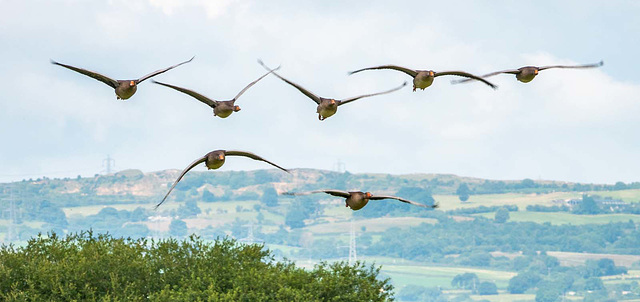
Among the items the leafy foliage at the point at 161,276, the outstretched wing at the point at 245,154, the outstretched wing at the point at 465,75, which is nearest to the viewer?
the outstretched wing at the point at 245,154

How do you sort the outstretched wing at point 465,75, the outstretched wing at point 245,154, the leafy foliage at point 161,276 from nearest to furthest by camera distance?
the outstretched wing at point 245,154 → the outstretched wing at point 465,75 → the leafy foliage at point 161,276

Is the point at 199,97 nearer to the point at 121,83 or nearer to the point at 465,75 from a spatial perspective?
the point at 121,83

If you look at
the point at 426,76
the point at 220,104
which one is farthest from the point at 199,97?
the point at 426,76

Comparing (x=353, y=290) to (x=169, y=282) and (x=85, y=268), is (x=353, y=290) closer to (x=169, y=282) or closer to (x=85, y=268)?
(x=169, y=282)

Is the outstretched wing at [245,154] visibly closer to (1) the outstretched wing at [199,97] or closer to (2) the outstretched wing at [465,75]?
(1) the outstretched wing at [199,97]

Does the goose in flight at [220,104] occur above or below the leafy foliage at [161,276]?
above

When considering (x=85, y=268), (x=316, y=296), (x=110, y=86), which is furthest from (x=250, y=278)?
(x=110, y=86)

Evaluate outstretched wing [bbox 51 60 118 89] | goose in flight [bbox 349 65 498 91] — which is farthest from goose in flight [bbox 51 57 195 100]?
goose in flight [bbox 349 65 498 91]

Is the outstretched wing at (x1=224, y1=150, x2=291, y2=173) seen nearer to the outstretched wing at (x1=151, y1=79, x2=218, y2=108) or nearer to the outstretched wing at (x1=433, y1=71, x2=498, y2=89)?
the outstretched wing at (x1=151, y1=79, x2=218, y2=108)

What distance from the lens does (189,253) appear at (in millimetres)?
69375

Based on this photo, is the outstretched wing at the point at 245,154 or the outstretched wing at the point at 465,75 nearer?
the outstretched wing at the point at 245,154

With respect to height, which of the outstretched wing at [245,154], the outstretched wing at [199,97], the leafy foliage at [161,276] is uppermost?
the outstretched wing at [199,97]

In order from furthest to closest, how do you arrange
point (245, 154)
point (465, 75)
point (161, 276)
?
point (161, 276) → point (465, 75) → point (245, 154)

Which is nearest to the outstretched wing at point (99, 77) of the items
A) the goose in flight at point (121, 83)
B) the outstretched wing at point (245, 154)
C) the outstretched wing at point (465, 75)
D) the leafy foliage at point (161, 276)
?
the goose in flight at point (121, 83)
